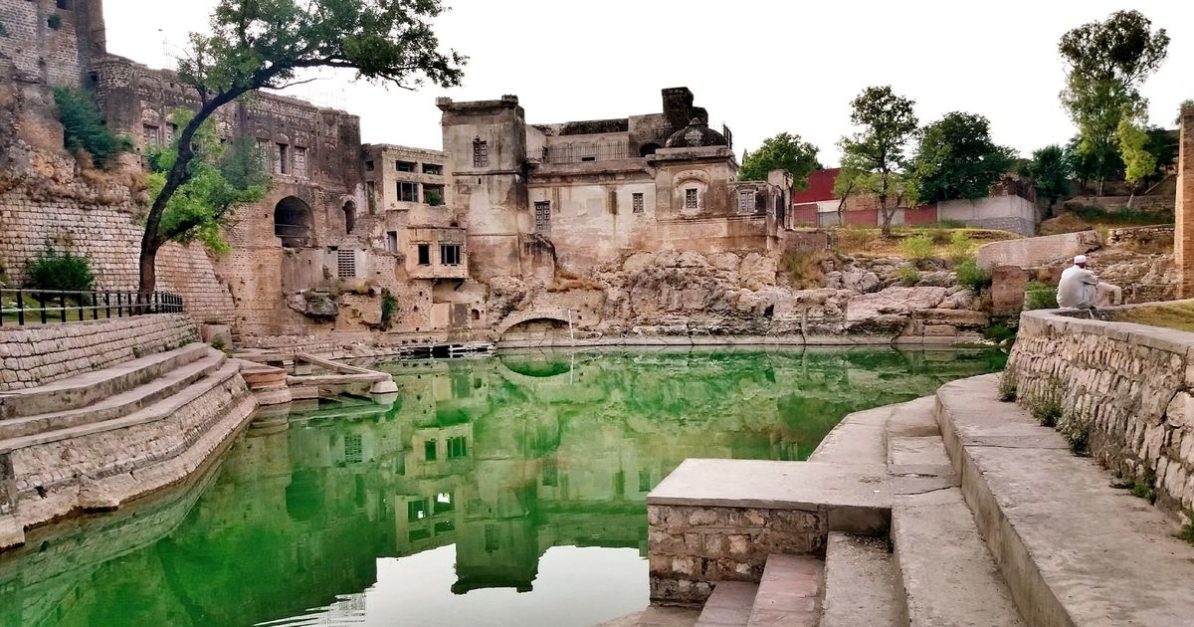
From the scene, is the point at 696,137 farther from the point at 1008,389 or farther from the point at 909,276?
the point at 1008,389

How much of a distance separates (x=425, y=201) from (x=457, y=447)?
967 inches

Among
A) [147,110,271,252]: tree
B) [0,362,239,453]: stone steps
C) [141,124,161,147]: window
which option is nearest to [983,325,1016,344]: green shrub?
[147,110,271,252]: tree

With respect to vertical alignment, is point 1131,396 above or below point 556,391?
above

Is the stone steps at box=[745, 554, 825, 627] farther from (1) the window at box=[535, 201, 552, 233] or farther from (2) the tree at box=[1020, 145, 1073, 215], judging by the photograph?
(2) the tree at box=[1020, 145, 1073, 215]

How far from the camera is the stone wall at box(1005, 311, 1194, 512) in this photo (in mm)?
3854

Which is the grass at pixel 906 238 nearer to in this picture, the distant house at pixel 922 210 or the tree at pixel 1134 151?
the distant house at pixel 922 210

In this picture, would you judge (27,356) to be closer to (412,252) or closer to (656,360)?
(656,360)

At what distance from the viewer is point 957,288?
31.8m

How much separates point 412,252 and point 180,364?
1906cm

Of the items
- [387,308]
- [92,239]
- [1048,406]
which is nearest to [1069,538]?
[1048,406]

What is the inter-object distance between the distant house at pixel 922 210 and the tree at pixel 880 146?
9.27ft

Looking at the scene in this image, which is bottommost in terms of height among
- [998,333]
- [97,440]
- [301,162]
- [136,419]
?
[998,333]

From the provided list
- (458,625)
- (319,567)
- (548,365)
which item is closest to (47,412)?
(319,567)

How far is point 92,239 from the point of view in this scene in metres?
22.5
